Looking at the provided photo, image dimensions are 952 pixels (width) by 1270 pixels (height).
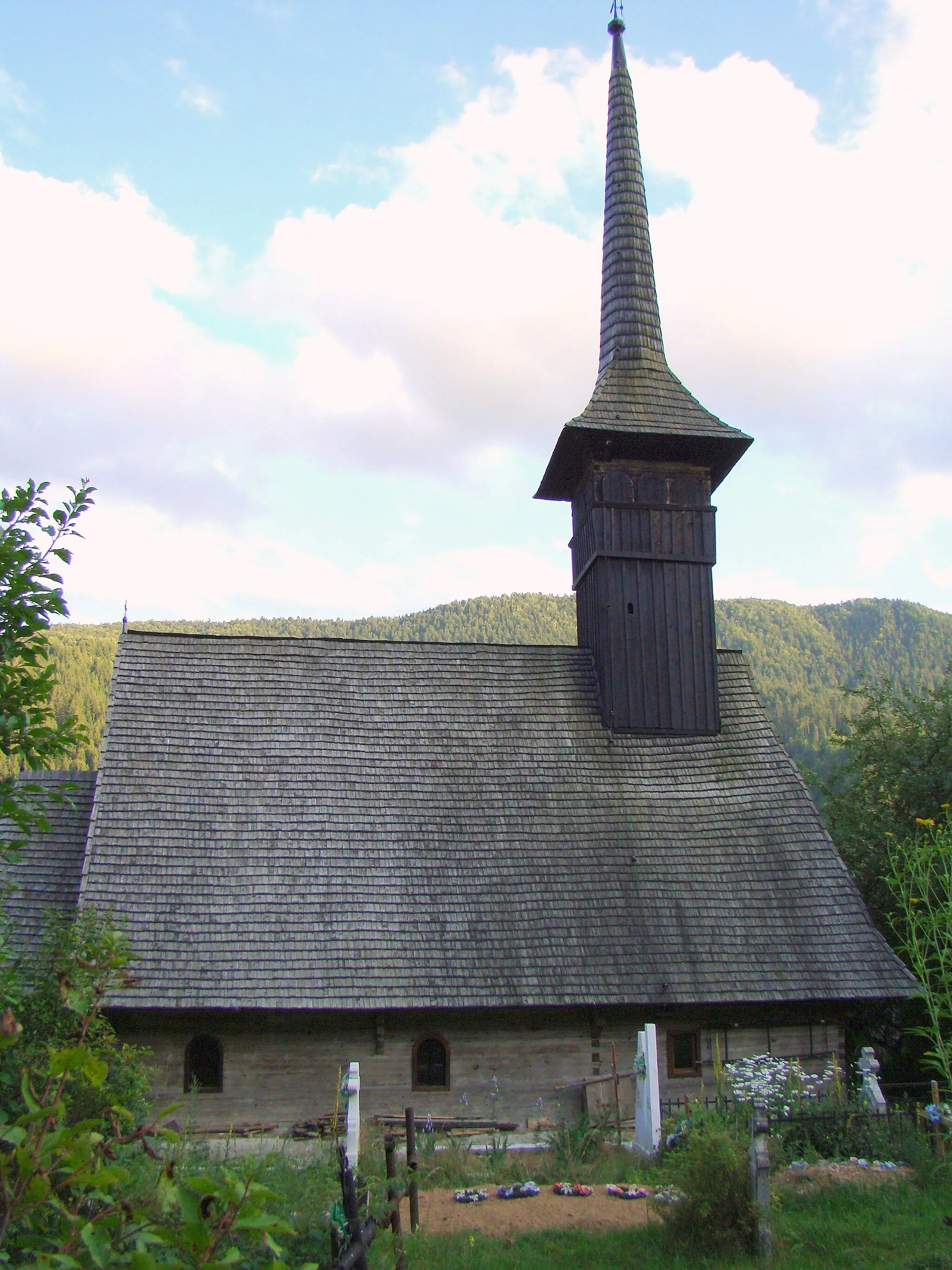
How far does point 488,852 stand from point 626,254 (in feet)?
33.7

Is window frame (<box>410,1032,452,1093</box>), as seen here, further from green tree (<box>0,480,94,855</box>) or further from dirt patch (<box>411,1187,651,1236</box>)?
green tree (<box>0,480,94,855</box>)

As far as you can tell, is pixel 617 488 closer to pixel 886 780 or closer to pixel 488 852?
pixel 488 852

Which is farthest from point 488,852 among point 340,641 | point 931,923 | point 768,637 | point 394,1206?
point 768,637

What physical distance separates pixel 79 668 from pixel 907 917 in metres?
67.6

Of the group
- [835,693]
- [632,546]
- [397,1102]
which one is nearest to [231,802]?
[397,1102]

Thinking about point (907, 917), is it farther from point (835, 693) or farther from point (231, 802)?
point (835, 693)

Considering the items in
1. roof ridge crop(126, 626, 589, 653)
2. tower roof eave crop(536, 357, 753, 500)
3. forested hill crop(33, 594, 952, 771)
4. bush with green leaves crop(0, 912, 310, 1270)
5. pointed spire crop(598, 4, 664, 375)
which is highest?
forested hill crop(33, 594, 952, 771)

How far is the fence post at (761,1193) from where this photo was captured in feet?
22.5

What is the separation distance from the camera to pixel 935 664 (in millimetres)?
83688

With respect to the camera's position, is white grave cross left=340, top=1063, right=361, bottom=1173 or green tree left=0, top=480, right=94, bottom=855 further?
white grave cross left=340, top=1063, right=361, bottom=1173

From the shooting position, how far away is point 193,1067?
35.7 feet

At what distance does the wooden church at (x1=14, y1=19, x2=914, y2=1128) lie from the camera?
10.9 meters

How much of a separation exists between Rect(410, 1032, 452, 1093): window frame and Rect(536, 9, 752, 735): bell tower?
5.05 m

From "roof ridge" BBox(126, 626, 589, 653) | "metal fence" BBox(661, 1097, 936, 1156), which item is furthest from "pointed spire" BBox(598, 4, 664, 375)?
"metal fence" BBox(661, 1097, 936, 1156)
